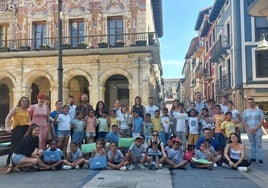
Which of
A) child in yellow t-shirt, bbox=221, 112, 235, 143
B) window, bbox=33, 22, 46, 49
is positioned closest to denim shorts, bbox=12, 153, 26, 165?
child in yellow t-shirt, bbox=221, 112, 235, 143

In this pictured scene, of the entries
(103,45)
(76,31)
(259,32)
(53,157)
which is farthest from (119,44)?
(53,157)

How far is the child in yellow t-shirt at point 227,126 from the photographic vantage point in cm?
901

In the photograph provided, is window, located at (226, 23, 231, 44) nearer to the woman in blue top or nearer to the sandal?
the woman in blue top

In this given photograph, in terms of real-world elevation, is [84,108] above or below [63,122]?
above

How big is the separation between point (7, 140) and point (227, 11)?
855 inches

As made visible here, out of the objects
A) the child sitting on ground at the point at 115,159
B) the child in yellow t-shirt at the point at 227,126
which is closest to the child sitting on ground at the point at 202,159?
the child in yellow t-shirt at the point at 227,126

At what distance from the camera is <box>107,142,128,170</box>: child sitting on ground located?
25.5 feet

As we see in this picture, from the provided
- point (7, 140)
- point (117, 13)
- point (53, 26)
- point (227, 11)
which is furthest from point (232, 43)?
point (7, 140)

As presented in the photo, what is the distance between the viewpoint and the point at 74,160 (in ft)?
26.8

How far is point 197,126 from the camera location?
9.48 meters

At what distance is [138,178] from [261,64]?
1948 centimetres

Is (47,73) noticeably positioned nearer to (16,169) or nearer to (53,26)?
(53,26)

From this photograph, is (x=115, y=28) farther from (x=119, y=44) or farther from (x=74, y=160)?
(x=74, y=160)

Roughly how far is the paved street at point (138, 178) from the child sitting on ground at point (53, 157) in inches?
11.3
